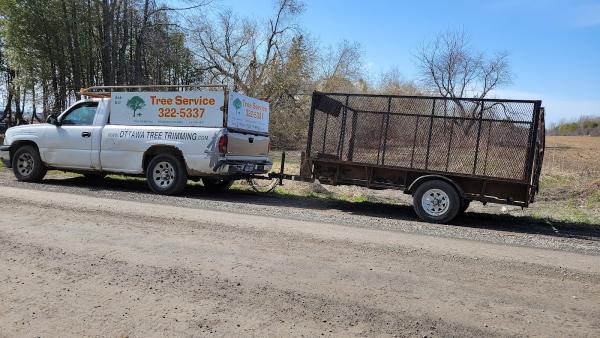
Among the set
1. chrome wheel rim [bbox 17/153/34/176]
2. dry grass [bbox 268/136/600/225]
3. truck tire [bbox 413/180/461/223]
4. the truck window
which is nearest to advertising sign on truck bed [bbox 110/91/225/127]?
the truck window

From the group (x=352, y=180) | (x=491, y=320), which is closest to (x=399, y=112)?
(x=352, y=180)

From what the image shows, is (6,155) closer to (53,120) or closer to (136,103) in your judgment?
(53,120)

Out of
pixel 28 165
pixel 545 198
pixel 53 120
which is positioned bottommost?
Answer: pixel 28 165

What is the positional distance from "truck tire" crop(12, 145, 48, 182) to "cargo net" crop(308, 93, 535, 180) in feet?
22.4

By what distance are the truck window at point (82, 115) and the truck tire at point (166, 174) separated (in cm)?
206

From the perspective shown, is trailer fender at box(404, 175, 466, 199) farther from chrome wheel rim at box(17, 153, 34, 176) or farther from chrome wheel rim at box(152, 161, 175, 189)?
chrome wheel rim at box(17, 153, 34, 176)

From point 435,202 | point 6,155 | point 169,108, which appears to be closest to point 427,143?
point 435,202

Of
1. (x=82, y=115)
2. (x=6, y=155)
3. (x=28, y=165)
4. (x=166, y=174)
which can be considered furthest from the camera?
(x=6, y=155)

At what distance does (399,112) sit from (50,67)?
25.8 meters

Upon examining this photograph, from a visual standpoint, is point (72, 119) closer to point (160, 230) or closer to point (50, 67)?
point (160, 230)

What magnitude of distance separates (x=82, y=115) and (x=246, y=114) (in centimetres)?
405

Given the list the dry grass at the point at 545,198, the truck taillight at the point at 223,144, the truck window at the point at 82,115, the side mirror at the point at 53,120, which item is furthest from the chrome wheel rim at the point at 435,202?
the side mirror at the point at 53,120

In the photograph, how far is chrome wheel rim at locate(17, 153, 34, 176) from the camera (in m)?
12.5

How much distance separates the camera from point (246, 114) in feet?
37.8
